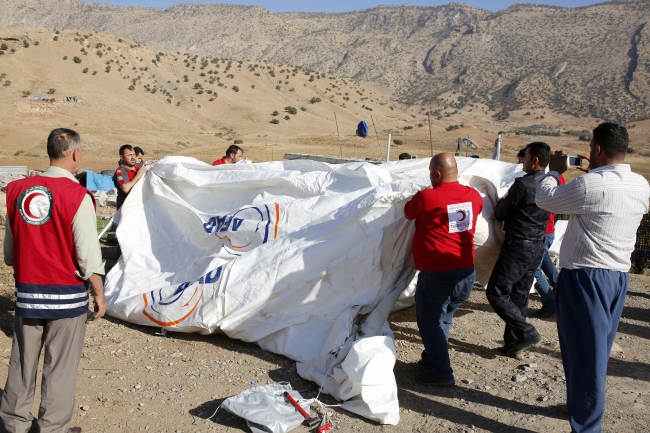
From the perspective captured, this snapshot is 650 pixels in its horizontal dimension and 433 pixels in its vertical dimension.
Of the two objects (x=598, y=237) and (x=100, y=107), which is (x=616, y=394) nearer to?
(x=598, y=237)

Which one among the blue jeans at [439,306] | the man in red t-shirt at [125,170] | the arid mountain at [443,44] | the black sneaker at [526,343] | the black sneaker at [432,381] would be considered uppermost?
the arid mountain at [443,44]

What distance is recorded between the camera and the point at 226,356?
461 centimetres

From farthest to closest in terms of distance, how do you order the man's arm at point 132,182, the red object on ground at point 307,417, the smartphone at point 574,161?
the man's arm at point 132,182 → the smartphone at point 574,161 → the red object on ground at point 307,417

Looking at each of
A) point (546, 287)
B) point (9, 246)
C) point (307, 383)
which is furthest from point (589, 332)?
point (9, 246)

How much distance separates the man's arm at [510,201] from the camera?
14.7ft

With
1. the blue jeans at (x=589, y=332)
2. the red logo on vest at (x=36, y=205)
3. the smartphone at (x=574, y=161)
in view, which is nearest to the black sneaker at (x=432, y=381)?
the blue jeans at (x=589, y=332)

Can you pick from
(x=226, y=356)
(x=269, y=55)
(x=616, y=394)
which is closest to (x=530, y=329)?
(x=616, y=394)

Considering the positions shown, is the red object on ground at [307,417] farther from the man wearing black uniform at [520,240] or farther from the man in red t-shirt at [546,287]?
the man in red t-shirt at [546,287]

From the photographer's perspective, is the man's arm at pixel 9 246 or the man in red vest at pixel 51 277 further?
the man's arm at pixel 9 246

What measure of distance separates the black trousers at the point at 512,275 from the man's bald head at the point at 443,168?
36.0 inches

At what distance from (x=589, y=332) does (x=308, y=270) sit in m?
2.15

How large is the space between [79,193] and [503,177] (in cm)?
409

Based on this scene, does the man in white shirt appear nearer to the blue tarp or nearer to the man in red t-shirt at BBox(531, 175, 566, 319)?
the man in red t-shirt at BBox(531, 175, 566, 319)

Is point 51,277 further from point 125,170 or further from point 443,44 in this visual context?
point 443,44
